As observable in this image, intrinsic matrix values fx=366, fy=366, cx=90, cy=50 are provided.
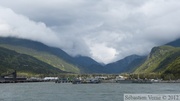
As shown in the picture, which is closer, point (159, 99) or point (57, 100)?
point (159, 99)

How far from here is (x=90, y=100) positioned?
120188 mm

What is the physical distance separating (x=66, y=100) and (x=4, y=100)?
75.4ft

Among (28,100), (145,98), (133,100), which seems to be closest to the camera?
(133,100)

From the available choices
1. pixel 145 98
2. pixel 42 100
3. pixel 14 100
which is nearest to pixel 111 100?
pixel 42 100

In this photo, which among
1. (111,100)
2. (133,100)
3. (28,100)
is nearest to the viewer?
(133,100)

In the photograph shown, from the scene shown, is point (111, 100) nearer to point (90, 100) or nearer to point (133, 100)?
point (90, 100)

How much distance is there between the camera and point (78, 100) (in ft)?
395

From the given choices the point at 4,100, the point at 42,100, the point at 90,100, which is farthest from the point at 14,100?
the point at 90,100

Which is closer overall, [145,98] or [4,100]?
[145,98]

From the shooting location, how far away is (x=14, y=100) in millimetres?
129625

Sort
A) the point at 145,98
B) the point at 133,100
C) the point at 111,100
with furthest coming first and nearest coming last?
the point at 111,100, the point at 145,98, the point at 133,100

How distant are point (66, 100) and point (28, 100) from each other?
1458 centimetres

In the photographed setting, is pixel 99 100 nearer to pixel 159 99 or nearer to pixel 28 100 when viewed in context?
pixel 28 100

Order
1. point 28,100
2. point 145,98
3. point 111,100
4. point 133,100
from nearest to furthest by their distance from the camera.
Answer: point 133,100 → point 145,98 → point 111,100 → point 28,100
